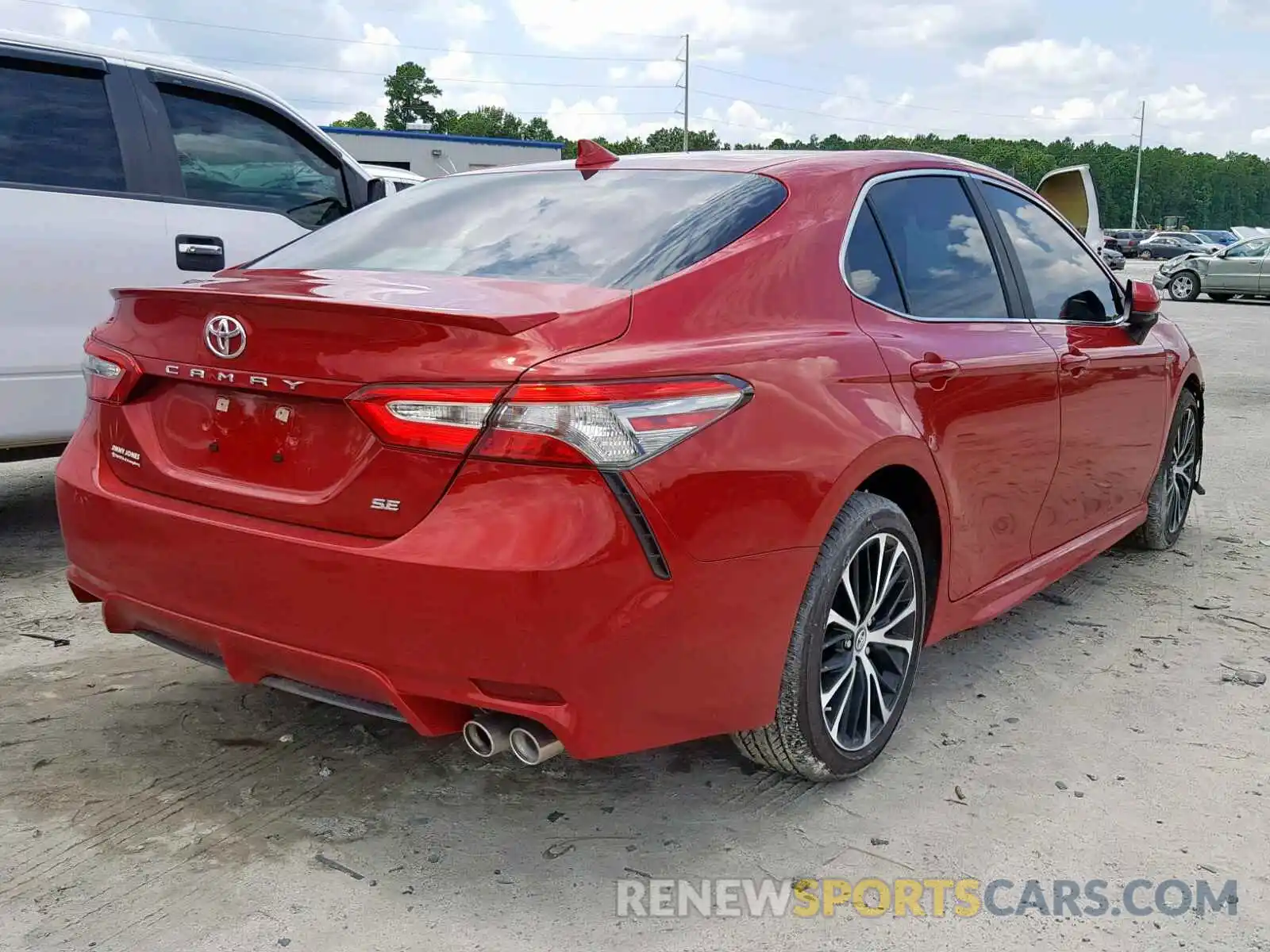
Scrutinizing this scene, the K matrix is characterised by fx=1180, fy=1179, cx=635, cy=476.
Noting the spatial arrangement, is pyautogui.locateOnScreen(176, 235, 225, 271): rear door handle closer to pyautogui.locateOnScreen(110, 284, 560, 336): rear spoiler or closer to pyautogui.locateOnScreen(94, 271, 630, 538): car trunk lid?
pyautogui.locateOnScreen(94, 271, 630, 538): car trunk lid

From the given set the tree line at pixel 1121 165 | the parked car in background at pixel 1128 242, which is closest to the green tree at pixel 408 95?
the tree line at pixel 1121 165

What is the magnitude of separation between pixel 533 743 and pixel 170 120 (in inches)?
154

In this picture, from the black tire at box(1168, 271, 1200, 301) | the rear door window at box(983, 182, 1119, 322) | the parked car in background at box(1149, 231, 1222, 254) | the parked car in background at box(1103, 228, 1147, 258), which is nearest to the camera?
the rear door window at box(983, 182, 1119, 322)

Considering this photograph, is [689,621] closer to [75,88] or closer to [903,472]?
[903,472]

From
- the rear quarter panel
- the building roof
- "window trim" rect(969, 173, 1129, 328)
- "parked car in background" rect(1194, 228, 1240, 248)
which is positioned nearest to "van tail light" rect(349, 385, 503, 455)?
the rear quarter panel

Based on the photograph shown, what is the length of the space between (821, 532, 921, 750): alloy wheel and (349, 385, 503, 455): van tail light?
1.02 metres

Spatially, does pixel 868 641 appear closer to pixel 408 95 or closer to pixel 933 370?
pixel 933 370

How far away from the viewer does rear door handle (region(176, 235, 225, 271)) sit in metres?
5.02

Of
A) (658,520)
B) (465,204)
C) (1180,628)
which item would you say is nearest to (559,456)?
(658,520)

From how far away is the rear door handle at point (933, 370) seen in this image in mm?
3064

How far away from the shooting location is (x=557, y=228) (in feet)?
9.69

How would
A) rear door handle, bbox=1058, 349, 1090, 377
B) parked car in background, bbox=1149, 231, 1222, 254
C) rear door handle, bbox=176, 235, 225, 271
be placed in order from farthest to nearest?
parked car in background, bbox=1149, 231, 1222, 254 < rear door handle, bbox=176, 235, 225, 271 < rear door handle, bbox=1058, 349, 1090, 377

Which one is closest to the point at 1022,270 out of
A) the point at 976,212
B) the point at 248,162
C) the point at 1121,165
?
the point at 976,212

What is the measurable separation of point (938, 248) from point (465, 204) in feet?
4.50
